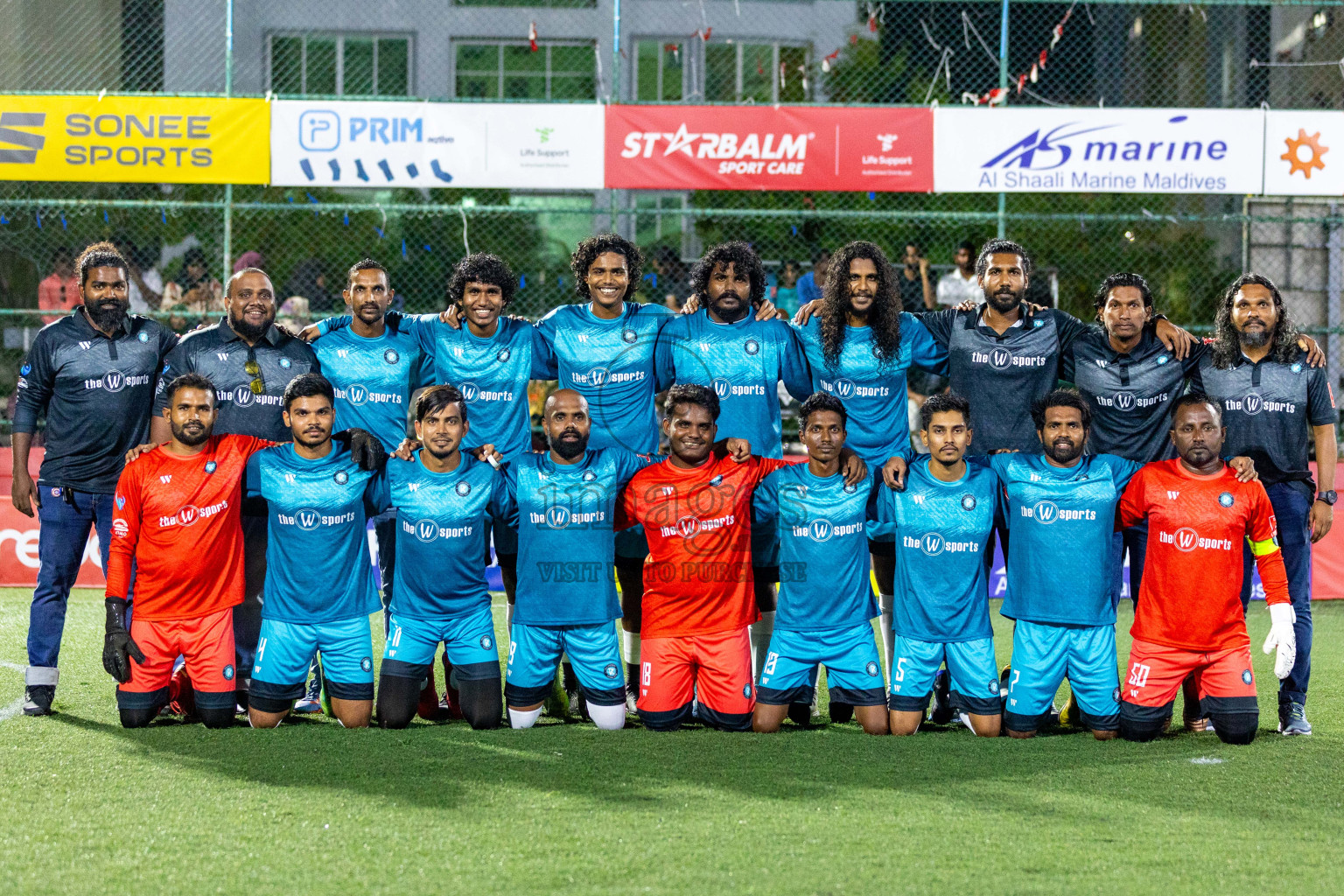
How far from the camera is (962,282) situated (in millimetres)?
11891

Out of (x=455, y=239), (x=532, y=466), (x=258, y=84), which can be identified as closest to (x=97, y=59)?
(x=258, y=84)

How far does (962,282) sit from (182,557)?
771cm

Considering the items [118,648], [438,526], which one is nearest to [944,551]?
[438,526]

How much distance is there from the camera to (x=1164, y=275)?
15.4 meters

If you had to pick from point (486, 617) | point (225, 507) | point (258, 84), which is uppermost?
point (258, 84)

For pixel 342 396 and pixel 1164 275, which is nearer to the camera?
pixel 342 396

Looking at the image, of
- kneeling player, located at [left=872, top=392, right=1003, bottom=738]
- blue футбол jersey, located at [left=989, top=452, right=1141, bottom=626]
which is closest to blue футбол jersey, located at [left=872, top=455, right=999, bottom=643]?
kneeling player, located at [left=872, top=392, right=1003, bottom=738]

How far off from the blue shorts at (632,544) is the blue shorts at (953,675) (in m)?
1.18

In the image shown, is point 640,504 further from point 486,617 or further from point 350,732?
point 350,732

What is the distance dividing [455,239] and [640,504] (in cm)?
1025

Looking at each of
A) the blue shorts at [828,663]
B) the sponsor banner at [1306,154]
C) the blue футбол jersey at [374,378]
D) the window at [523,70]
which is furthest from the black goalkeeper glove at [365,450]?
the window at [523,70]

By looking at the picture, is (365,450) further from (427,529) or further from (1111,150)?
(1111,150)

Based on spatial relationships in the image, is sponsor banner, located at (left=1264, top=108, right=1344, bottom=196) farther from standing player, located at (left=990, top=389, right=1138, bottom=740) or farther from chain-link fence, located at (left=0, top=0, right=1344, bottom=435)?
standing player, located at (left=990, top=389, right=1138, bottom=740)

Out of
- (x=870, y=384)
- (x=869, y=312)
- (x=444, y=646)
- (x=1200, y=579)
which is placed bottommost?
(x=444, y=646)
